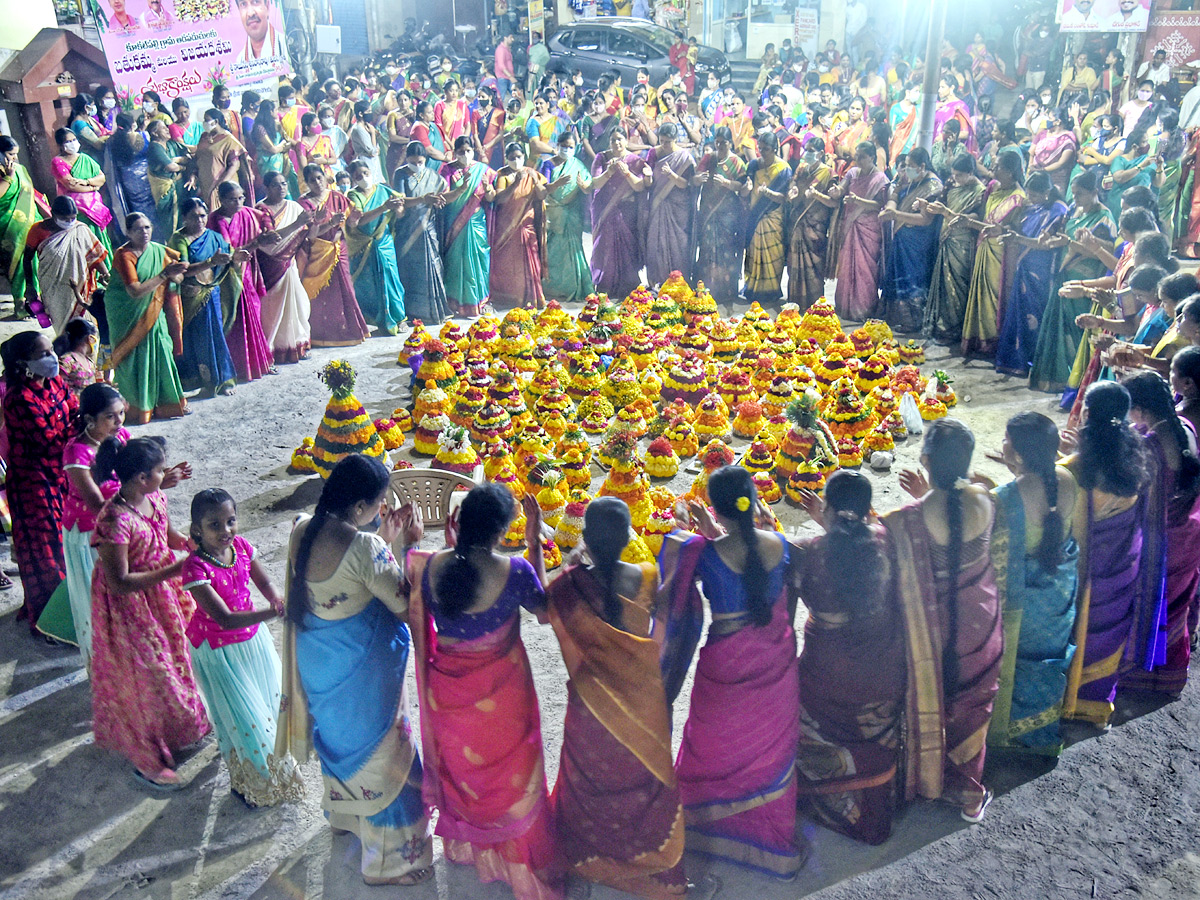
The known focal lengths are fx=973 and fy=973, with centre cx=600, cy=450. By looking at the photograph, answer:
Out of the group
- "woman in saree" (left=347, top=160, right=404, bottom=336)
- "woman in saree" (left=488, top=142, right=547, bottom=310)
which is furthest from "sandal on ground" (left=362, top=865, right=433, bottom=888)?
"woman in saree" (left=488, top=142, right=547, bottom=310)

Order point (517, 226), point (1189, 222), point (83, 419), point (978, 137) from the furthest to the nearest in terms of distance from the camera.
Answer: point (978, 137)
point (1189, 222)
point (517, 226)
point (83, 419)

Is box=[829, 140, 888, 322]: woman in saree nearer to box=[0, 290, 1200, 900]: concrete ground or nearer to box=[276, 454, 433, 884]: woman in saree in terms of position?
box=[0, 290, 1200, 900]: concrete ground

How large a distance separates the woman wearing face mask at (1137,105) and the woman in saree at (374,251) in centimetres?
927

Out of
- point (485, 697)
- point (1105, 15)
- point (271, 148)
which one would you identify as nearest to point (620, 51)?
point (1105, 15)

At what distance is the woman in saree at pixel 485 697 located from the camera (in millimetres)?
2725

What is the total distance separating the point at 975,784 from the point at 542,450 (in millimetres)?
3030

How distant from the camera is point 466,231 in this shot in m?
9.05

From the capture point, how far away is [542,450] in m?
5.62

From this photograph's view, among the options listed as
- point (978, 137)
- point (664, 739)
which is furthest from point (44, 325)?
point (978, 137)

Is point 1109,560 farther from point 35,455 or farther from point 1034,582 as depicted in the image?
point 35,455

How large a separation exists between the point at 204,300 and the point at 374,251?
1.89 metres

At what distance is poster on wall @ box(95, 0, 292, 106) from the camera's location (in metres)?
10.2

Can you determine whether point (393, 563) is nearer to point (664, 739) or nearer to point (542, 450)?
point (664, 739)

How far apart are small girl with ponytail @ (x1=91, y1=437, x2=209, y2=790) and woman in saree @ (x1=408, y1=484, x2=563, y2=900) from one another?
1.04m
